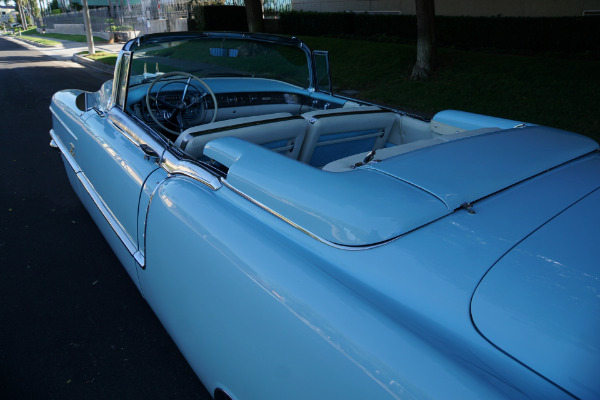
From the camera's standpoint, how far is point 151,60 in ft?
9.41

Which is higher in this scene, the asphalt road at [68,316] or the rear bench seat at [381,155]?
the rear bench seat at [381,155]

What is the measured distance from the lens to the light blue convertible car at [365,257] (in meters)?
0.96

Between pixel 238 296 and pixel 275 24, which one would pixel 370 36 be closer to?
pixel 275 24

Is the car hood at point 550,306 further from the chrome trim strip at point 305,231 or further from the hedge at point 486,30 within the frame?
the hedge at point 486,30

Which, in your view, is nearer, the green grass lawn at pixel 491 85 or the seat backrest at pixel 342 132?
the seat backrest at pixel 342 132

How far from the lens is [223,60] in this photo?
321 cm

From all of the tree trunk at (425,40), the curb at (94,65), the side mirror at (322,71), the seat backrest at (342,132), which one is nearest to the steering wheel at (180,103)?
the side mirror at (322,71)

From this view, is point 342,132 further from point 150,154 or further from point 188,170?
point 150,154

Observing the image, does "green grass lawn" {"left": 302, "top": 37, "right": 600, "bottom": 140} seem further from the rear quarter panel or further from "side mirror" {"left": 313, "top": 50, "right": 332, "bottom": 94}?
the rear quarter panel

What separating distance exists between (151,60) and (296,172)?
1908 millimetres

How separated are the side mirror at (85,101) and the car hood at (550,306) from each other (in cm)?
300

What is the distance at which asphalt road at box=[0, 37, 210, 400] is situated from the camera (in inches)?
83.2

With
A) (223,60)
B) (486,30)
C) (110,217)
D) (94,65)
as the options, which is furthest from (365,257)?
(94,65)

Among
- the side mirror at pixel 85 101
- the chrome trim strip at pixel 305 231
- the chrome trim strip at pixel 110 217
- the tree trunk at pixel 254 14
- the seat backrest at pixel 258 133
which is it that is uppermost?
the tree trunk at pixel 254 14
